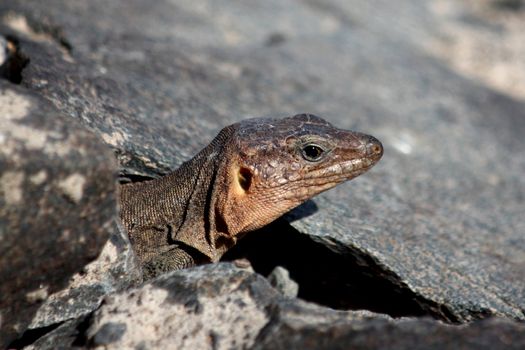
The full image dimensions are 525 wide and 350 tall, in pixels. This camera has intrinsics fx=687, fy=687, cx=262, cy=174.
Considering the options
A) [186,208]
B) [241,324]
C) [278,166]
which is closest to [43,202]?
[241,324]

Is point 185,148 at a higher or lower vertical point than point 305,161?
lower

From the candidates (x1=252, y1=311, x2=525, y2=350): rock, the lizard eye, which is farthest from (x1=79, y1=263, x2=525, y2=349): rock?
the lizard eye

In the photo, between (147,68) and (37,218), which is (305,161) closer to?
(37,218)

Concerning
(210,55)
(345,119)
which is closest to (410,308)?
(345,119)

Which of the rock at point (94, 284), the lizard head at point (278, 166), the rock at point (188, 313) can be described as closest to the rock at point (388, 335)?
the rock at point (188, 313)

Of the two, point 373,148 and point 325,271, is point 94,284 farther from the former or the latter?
point 373,148

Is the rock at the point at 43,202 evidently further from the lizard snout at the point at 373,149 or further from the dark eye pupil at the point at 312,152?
the lizard snout at the point at 373,149
